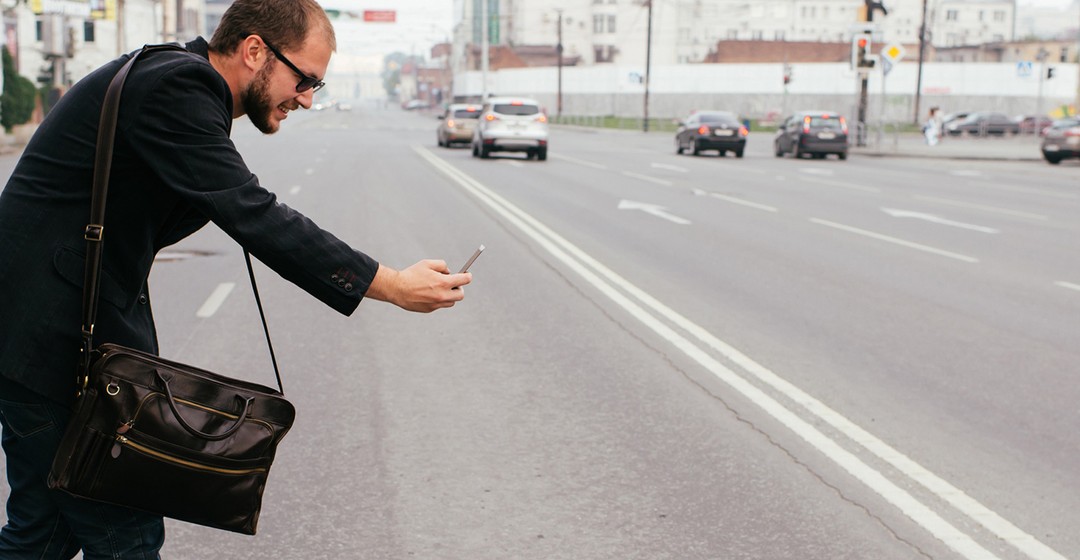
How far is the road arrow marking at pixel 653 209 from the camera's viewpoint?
692 inches

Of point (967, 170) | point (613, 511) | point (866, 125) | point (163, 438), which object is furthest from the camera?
point (866, 125)

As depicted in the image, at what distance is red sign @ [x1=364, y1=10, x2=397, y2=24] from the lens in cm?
10490

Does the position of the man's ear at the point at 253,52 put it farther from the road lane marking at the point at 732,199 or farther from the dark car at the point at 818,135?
the dark car at the point at 818,135

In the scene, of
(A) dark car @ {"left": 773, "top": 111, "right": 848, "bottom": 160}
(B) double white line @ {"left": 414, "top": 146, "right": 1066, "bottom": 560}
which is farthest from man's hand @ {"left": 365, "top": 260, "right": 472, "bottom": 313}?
(A) dark car @ {"left": 773, "top": 111, "right": 848, "bottom": 160}

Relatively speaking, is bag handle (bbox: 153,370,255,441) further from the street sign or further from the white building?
the white building

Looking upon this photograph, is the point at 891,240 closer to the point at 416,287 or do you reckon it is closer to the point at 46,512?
the point at 416,287

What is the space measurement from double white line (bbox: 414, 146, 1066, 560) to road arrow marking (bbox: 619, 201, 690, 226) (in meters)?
5.70

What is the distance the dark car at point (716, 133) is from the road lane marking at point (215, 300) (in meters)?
29.6

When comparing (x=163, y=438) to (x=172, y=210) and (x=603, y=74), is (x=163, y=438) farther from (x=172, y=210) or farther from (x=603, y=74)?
(x=603, y=74)

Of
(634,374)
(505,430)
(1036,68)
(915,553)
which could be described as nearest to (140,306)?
(915,553)

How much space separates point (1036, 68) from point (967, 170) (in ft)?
199

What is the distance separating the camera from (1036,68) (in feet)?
293

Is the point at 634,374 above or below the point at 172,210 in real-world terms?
below

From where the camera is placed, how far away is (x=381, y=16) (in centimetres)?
10525
